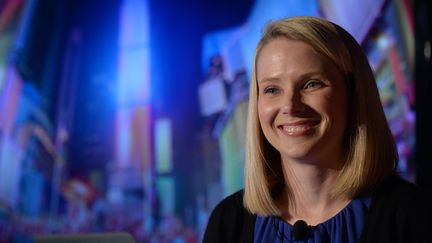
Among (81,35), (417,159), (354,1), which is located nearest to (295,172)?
(417,159)

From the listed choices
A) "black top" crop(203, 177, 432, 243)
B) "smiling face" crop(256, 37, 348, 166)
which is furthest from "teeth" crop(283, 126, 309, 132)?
"black top" crop(203, 177, 432, 243)

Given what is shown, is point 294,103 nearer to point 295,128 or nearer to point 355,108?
point 295,128

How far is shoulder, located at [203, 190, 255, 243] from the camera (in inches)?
45.6

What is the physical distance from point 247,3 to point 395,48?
0.85 metres

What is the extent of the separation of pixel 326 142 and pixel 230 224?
0.35 metres

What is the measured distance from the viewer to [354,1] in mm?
2072

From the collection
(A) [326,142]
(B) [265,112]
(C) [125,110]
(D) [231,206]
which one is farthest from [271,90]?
(C) [125,110]

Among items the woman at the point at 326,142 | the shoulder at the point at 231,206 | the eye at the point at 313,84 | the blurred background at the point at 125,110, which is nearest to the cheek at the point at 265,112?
the woman at the point at 326,142

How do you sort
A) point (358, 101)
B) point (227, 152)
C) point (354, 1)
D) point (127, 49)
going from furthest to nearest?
point (127, 49), point (227, 152), point (354, 1), point (358, 101)

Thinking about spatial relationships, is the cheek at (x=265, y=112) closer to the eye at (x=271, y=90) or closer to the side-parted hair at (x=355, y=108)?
the eye at (x=271, y=90)

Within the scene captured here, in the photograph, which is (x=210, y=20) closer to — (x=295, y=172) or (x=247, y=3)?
(x=247, y=3)

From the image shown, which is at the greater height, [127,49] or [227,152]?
[127,49]

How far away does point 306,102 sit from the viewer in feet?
3.35

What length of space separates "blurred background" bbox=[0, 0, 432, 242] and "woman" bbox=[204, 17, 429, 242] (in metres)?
1.12
